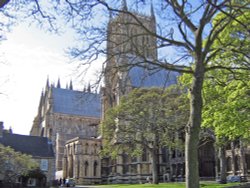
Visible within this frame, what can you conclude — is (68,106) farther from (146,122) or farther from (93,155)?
(146,122)

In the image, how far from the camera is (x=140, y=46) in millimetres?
12922

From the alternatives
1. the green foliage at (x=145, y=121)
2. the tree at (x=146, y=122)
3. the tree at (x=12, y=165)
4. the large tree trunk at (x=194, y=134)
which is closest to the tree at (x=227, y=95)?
the large tree trunk at (x=194, y=134)

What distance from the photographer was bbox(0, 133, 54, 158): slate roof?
199ft

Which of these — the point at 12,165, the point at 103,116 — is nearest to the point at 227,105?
the point at 12,165

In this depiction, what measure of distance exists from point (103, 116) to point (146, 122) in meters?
30.0

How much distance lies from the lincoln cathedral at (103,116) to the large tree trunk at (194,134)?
183 cm

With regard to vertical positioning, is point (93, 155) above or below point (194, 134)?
above

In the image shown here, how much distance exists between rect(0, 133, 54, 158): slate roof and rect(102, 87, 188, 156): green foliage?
2062 centimetres

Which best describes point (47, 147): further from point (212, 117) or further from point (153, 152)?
point (212, 117)

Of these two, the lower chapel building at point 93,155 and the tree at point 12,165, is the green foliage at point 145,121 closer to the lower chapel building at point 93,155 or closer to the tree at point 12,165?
the lower chapel building at point 93,155

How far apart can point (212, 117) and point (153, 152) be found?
22.4 metres

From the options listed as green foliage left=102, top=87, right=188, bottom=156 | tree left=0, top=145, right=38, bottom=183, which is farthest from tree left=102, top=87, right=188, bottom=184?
tree left=0, top=145, right=38, bottom=183

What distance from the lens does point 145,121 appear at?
42344 mm

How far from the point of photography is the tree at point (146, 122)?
4181 centimetres
